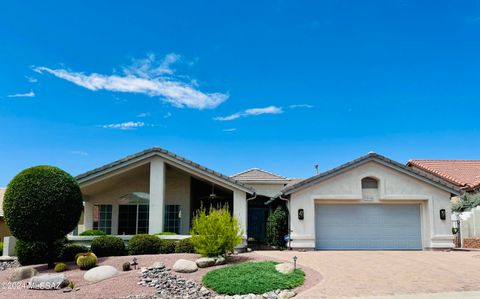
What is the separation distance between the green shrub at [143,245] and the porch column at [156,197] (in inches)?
61.4

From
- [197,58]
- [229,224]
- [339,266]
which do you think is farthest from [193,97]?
[339,266]

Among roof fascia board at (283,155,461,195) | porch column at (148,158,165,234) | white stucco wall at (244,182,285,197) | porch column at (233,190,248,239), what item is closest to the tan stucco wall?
porch column at (148,158,165,234)

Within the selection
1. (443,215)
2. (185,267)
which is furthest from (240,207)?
(443,215)

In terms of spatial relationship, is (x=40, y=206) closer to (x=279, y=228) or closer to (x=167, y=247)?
(x=167, y=247)

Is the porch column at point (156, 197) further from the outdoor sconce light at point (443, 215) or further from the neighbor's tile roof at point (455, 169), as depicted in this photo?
the neighbor's tile roof at point (455, 169)

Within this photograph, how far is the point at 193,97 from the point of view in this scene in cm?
2208

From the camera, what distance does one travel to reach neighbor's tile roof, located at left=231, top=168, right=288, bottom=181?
28469mm

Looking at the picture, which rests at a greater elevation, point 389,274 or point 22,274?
point 389,274

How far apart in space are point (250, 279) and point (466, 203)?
14.2m

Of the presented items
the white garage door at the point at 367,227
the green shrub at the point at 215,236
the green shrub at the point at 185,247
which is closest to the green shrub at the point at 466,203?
the white garage door at the point at 367,227

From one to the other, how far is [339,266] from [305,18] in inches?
410

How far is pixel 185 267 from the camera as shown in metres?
13.3

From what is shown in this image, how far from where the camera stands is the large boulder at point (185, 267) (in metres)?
13.3

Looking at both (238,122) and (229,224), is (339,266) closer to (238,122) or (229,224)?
(229,224)
